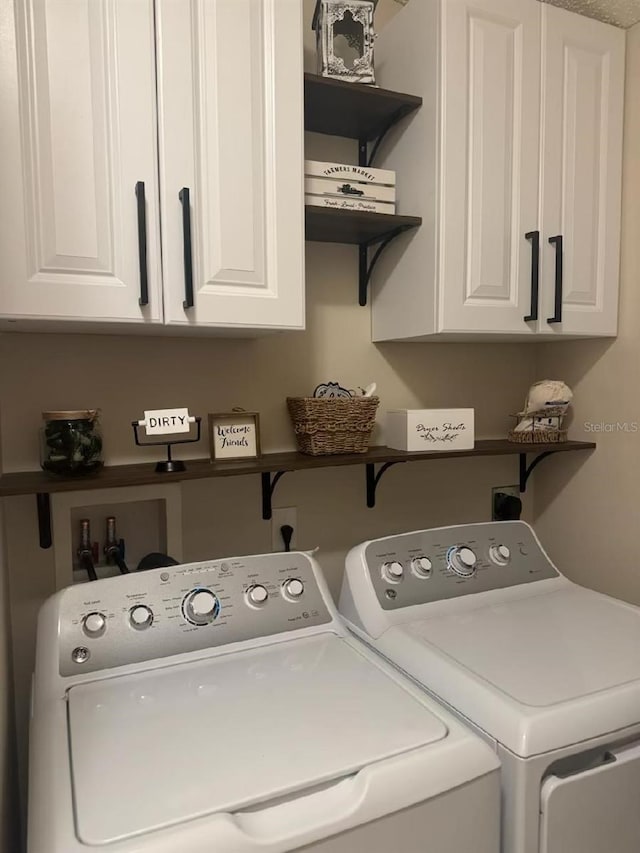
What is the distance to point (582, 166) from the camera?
63.8 inches

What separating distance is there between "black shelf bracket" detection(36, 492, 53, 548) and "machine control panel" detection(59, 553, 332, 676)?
267mm

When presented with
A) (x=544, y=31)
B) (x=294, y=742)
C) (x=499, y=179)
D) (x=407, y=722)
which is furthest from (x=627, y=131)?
(x=294, y=742)

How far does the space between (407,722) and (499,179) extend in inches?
50.7

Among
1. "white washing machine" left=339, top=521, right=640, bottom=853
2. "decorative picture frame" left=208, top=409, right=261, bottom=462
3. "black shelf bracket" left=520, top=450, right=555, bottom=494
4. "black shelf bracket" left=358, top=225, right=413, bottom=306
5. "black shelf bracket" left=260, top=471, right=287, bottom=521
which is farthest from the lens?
"black shelf bracket" left=520, top=450, right=555, bottom=494

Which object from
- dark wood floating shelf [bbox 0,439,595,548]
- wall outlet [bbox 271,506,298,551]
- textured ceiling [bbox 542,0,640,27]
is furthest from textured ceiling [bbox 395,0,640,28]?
wall outlet [bbox 271,506,298,551]

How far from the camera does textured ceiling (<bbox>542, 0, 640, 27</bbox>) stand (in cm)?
157

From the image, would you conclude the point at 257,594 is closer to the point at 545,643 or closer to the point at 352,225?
the point at 545,643

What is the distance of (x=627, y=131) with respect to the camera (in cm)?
167

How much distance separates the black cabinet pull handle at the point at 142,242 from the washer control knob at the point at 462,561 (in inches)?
36.5

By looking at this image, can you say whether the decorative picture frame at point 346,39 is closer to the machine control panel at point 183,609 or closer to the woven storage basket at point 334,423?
the woven storage basket at point 334,423

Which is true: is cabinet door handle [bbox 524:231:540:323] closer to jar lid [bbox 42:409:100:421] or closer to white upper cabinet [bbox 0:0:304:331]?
white upper cabinet [bbox 0:0:304:331]

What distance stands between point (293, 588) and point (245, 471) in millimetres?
284

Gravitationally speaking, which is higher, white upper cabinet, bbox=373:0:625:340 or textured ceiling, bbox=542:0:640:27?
textured ceiling, bbox=542:0:640:27

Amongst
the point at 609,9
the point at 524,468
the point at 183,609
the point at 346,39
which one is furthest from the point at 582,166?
the point at 183,609
